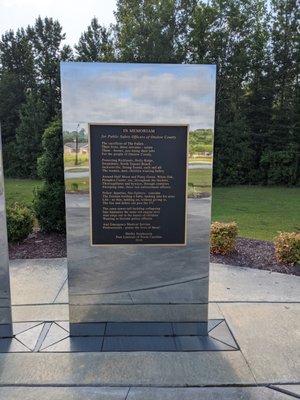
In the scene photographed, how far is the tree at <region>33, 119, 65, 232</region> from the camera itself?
634 centimetres

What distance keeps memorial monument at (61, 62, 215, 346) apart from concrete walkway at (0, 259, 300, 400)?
0.40 metres

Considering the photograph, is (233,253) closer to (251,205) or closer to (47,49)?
(251,205)

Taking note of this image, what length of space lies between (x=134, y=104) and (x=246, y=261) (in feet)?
11.0

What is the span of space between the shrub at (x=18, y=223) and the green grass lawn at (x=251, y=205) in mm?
3323

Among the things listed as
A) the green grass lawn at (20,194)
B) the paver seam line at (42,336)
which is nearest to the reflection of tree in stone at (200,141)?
the paver seam line at (42,336)

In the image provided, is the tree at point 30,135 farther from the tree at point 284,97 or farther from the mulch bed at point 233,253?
the mulch bed at point 233,253

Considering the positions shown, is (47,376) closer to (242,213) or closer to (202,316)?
(202,316)

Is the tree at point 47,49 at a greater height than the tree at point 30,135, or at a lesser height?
greater

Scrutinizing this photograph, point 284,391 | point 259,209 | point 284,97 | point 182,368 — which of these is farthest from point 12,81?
point 284,391

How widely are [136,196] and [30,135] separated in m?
18.1

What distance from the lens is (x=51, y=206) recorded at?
20.9 ft

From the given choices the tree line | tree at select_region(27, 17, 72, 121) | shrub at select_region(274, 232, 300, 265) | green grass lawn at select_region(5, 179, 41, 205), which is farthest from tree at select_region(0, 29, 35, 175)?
shrub at select_region(274, 232, 300, 265)

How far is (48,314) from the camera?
3.75 metres

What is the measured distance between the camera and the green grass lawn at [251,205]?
7234mm
